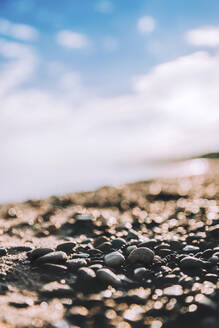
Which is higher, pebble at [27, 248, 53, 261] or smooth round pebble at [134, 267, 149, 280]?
pebble at [27, 248, 53, 261]

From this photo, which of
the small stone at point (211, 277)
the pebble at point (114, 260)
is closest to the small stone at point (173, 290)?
the small stone at point (211, 277)

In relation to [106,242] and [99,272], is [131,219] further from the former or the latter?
[99,272]

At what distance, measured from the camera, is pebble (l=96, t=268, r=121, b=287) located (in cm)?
207

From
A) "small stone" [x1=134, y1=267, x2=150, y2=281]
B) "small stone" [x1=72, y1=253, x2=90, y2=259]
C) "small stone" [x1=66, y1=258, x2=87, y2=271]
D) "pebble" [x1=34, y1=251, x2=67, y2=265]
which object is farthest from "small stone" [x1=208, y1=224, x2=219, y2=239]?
"pebble" [x1=34, y1=251, x2=67, y2=265]

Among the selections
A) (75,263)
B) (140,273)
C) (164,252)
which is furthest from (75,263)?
(164,252)

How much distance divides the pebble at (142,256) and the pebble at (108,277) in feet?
1.17

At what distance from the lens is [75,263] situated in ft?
7.71

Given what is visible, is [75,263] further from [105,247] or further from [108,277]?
[105,247]

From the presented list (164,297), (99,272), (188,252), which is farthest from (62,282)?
(188,252)

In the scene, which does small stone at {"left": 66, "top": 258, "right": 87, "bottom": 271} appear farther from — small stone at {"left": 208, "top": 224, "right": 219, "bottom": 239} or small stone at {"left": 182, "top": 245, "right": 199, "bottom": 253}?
small stone at {"left": 208, "top": 224, "right": 219, "bottom": 239}

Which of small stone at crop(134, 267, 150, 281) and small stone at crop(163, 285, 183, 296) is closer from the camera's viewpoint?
small stone at crop(163, 285, 183, 296)

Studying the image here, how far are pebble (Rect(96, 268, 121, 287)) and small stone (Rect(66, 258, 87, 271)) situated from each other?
0.82ft

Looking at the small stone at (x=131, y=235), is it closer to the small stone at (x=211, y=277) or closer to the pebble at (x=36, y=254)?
the pebble at (x=36, y=254)

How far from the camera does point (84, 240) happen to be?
328cm
